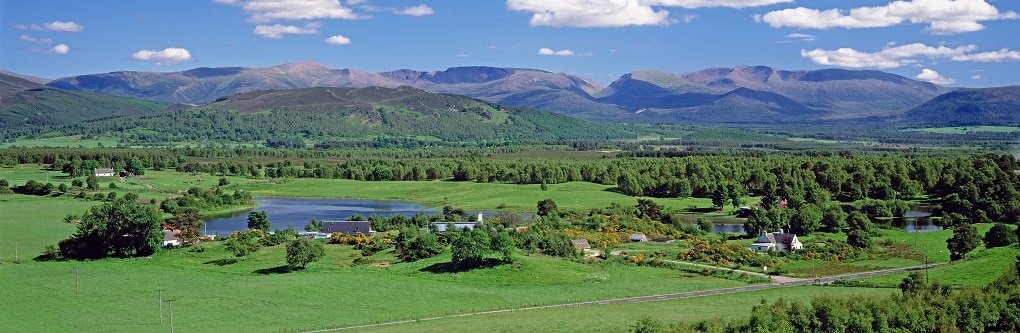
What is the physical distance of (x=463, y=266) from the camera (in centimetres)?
6384

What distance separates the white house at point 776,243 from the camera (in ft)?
243

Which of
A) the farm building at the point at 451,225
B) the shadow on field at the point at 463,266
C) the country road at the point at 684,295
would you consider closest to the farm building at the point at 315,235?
the farm building at the point at 451,225

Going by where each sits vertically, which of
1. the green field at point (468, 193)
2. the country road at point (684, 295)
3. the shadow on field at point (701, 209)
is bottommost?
the country road at point (684, 295)

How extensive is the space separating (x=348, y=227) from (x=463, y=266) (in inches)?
903

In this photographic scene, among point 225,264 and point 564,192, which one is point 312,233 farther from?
point 564,192

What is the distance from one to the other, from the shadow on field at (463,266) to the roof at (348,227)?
1996 cm

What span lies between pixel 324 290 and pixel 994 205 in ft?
208

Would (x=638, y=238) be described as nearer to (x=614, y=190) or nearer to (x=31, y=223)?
(x=614, y=190)

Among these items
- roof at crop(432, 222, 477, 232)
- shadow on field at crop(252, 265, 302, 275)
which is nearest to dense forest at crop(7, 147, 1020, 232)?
roof at crop(432, 222, 477, 232)

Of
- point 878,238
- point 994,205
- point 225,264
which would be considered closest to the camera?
point 225,264

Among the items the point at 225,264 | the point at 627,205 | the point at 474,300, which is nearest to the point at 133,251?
the point at 225,264

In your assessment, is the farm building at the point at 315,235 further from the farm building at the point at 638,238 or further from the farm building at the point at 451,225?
the farm building at the point at 638,238

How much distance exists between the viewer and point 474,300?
181ft

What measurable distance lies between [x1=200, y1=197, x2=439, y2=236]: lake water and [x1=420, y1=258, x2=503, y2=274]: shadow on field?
90.7 feet
